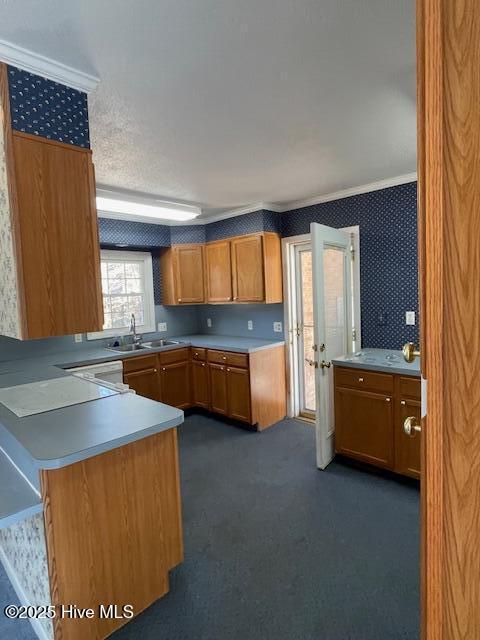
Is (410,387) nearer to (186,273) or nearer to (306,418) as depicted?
(306,418)

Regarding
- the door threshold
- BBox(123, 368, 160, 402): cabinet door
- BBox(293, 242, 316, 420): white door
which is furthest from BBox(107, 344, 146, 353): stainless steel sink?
the door threshold

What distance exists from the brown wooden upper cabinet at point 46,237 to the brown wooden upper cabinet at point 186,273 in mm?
2635

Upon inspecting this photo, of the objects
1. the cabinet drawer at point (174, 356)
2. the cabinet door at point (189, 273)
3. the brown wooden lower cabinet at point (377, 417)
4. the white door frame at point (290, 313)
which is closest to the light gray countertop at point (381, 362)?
the brown wooden lower cabinet at point (377, 417)

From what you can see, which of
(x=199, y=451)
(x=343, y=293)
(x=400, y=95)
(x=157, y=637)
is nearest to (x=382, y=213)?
(x=343, y=293)

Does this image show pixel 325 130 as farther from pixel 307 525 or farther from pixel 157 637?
pixel 157 637

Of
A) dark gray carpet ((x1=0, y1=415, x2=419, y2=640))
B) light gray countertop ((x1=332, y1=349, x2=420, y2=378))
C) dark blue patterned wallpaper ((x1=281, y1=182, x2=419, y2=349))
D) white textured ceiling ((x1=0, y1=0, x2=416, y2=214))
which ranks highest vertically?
white textured ceiling ((x1=0, y1=0, x2=416, y2=214))

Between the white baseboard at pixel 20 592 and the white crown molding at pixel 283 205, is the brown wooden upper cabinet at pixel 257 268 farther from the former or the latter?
the white baseboard at pixel 20 592

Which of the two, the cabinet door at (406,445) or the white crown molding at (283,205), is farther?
the white crown molding at (283,205)

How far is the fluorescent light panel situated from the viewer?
308 centimetres

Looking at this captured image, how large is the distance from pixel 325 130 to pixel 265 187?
1.19 m

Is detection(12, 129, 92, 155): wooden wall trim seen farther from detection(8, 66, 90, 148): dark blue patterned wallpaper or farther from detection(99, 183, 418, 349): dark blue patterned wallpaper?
detection(99, 183, 418, 349): dark blue patterned wallpaper

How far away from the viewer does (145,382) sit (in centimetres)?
389

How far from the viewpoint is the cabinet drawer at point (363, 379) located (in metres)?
2.78

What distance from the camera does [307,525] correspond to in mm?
2320
